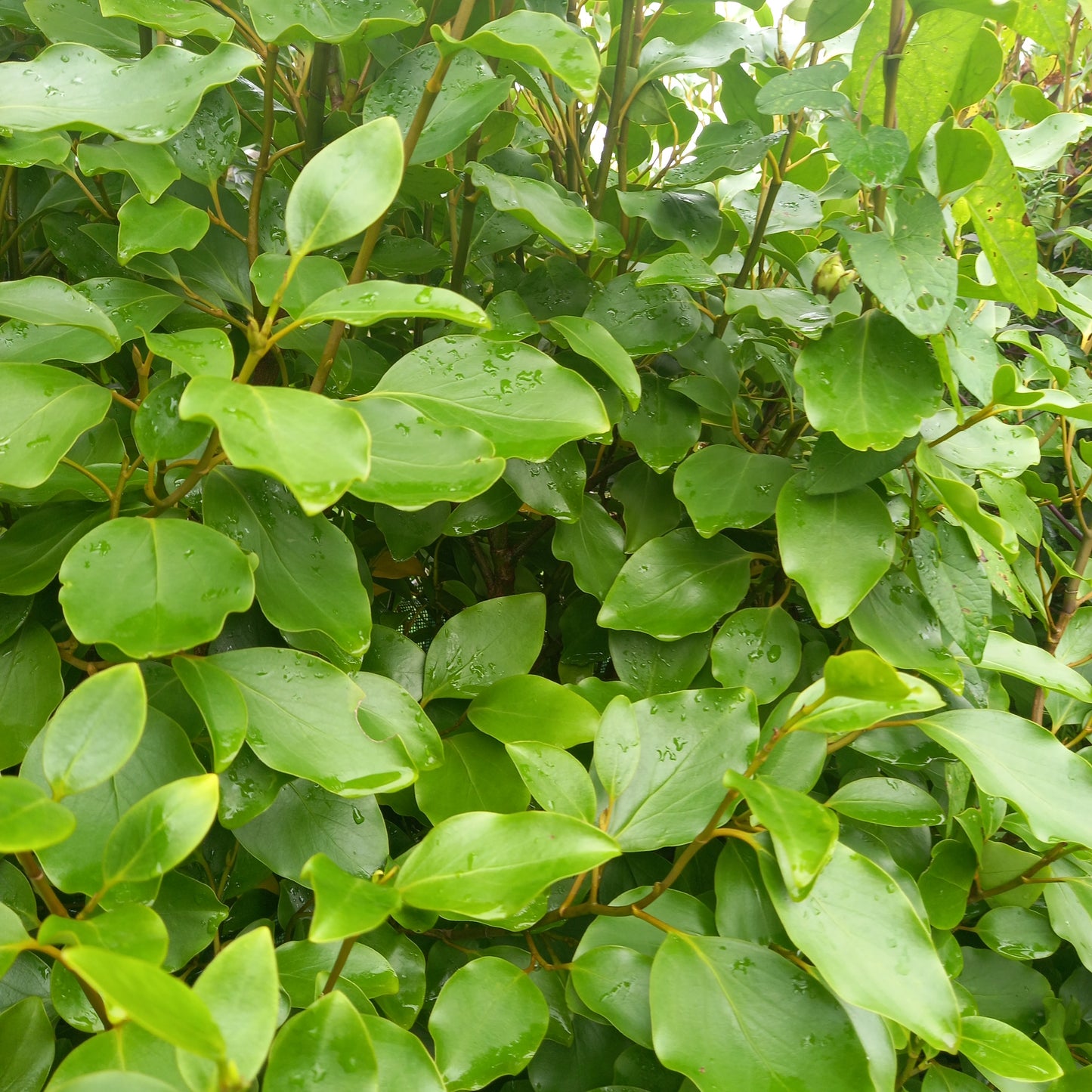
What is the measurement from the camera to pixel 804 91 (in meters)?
0.53

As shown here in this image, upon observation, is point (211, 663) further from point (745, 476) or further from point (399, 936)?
point (745, 476)

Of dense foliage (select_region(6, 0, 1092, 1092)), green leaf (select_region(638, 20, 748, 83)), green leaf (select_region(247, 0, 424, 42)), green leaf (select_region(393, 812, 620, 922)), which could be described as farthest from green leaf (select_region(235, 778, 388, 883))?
green leaf (select_region(638, 20, 748, 83))

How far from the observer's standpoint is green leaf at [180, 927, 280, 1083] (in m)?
0.29

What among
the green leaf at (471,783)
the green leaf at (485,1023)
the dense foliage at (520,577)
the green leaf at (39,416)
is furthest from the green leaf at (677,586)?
the green leaf at (39,416)

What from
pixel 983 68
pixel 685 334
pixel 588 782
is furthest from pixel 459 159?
pixel 588 782

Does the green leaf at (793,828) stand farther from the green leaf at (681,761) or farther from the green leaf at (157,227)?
the green leaf at (157,227)

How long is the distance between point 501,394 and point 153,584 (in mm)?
200

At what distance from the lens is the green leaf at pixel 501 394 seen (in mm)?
446

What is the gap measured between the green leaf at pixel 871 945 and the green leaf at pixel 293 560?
26cm

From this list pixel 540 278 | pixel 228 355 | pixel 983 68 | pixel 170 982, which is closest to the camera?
pixel 170 982

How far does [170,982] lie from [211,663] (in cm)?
20

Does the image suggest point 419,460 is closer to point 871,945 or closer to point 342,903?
point 342,903

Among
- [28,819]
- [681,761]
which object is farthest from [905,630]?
[28,819]

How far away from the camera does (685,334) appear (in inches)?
23.6
